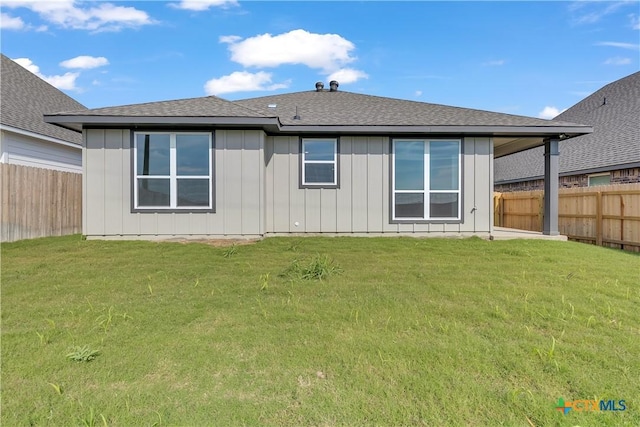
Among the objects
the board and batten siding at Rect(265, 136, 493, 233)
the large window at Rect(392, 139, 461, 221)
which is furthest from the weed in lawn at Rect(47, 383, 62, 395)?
the large window at Rect(392, 139, 461, 221)

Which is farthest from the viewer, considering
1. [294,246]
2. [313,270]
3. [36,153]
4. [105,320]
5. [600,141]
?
[600,141]

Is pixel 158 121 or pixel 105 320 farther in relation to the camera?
pixel 158 121

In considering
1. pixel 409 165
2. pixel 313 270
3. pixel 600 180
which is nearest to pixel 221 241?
pixel 313 270

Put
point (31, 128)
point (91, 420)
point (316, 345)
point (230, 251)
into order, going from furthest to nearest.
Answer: point (31, 128)
point (230, 251)
point (316, 345)
point (91, 420)

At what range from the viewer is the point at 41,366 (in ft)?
8.04

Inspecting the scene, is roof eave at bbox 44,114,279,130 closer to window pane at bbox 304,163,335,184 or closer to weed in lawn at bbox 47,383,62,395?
window pane at bbox 304,163,335,184

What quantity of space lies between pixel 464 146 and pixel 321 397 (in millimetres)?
7824

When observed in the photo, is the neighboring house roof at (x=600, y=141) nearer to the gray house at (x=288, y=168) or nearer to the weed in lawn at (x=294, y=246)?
the gray house at (x=288, y=168)

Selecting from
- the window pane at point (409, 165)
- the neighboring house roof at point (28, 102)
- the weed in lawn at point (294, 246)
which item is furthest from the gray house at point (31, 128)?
the window pane at point (409, 165)

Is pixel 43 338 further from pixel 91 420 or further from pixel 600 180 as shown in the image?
pixel 600 180

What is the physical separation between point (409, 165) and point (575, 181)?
10.0m

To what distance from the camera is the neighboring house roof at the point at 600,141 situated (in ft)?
42.7

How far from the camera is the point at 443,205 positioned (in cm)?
862

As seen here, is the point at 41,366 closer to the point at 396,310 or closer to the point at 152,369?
the point at 152,369
